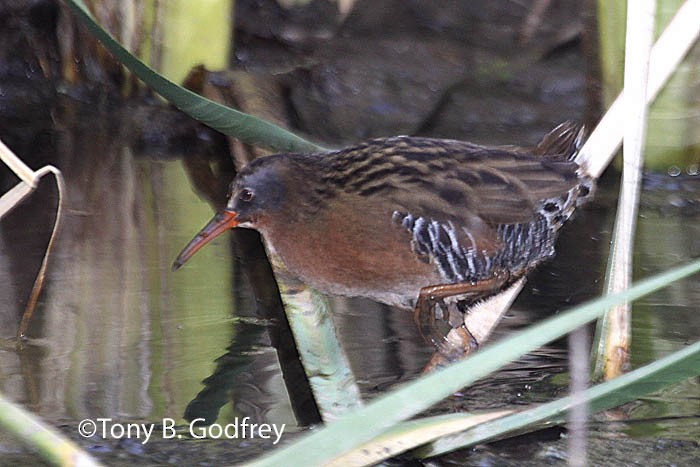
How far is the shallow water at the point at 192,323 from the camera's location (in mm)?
1959

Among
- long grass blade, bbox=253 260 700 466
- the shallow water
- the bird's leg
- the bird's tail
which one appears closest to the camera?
long grass blade, bbox=253 260 700 466

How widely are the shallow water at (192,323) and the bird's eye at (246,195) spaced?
0.29 m

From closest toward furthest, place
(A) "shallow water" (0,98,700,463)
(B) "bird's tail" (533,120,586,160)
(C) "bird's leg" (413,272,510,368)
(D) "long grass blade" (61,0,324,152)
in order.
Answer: (D) "long grass blade" (61,0,324,152) < (A) "shallow water" (0,98,700,463) < (C) "bird's leg" (413,272,510,368) < (B) "bird's tail" (533,120,586,160)

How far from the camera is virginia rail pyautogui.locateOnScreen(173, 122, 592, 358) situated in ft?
6.91

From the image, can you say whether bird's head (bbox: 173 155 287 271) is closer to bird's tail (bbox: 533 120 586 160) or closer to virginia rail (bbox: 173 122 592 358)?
virginia rail (bbox: 173 122 592 358)

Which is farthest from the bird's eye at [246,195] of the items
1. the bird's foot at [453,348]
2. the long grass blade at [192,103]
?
the bird's foot at [453,348]

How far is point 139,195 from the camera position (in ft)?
10.4

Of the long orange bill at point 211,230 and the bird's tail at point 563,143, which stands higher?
the bird's tail at point 563,143

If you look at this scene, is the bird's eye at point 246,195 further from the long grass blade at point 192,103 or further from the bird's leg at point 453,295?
the bird's leg at point 453,295

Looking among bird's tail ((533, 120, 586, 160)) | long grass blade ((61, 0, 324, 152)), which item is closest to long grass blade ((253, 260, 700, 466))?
long grass blade ((61, 0, 324, 152))

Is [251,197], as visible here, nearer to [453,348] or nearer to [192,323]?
[192,323]

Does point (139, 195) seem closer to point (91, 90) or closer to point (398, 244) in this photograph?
point (91, 90)

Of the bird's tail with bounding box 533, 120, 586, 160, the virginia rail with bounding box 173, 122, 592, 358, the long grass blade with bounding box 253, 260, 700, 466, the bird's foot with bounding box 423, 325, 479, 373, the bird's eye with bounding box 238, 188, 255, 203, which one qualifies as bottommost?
the long grass blade with bounding box 253, 260, 700, 466

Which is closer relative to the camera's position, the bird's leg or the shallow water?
the shallow water
